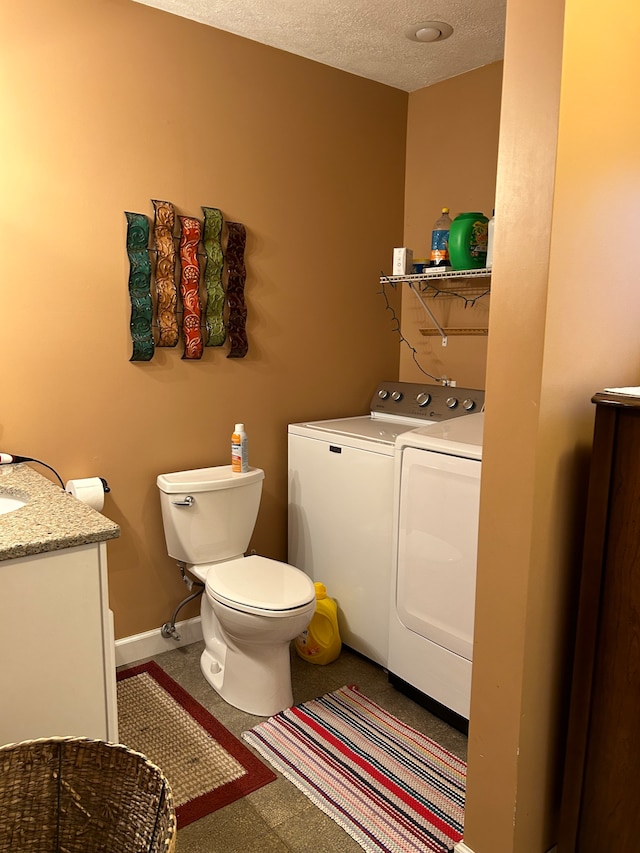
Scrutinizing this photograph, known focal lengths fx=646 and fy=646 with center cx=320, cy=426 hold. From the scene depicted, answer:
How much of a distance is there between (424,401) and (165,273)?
123 centimetres

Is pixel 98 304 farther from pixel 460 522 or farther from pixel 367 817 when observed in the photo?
pixel 367 817

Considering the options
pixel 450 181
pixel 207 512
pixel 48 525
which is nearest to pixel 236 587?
pixel 207 512

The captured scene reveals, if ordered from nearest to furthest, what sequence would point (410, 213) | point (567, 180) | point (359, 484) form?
1. point (567, 180)
2. point (359, 484)
3. point (410, 213)

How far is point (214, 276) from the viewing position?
8.45ft

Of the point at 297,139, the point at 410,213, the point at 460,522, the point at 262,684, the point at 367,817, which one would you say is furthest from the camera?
the point at 410,213

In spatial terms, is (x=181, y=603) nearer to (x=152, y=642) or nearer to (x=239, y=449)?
(x=152, y=642)

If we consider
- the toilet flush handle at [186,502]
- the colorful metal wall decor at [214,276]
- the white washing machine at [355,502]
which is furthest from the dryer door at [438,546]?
the colorful metal wall decor at [214,276]

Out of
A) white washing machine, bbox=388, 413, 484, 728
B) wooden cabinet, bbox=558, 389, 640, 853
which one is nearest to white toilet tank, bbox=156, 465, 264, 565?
white washing machine, bbox=388, 413, 484, 728

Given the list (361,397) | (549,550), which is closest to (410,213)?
(361,397)

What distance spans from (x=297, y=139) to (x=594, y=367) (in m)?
1.84

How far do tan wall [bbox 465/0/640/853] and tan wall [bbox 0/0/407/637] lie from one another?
Answer: 146 centimetres

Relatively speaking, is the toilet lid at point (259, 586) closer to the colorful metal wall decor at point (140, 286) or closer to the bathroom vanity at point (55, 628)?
the bathroom vanity at point (55, 628)

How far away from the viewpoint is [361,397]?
317 centimetres

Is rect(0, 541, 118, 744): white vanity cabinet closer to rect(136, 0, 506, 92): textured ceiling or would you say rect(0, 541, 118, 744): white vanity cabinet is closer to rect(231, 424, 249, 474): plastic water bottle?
rect(231, 424, 249, 474): plastic water bottle
